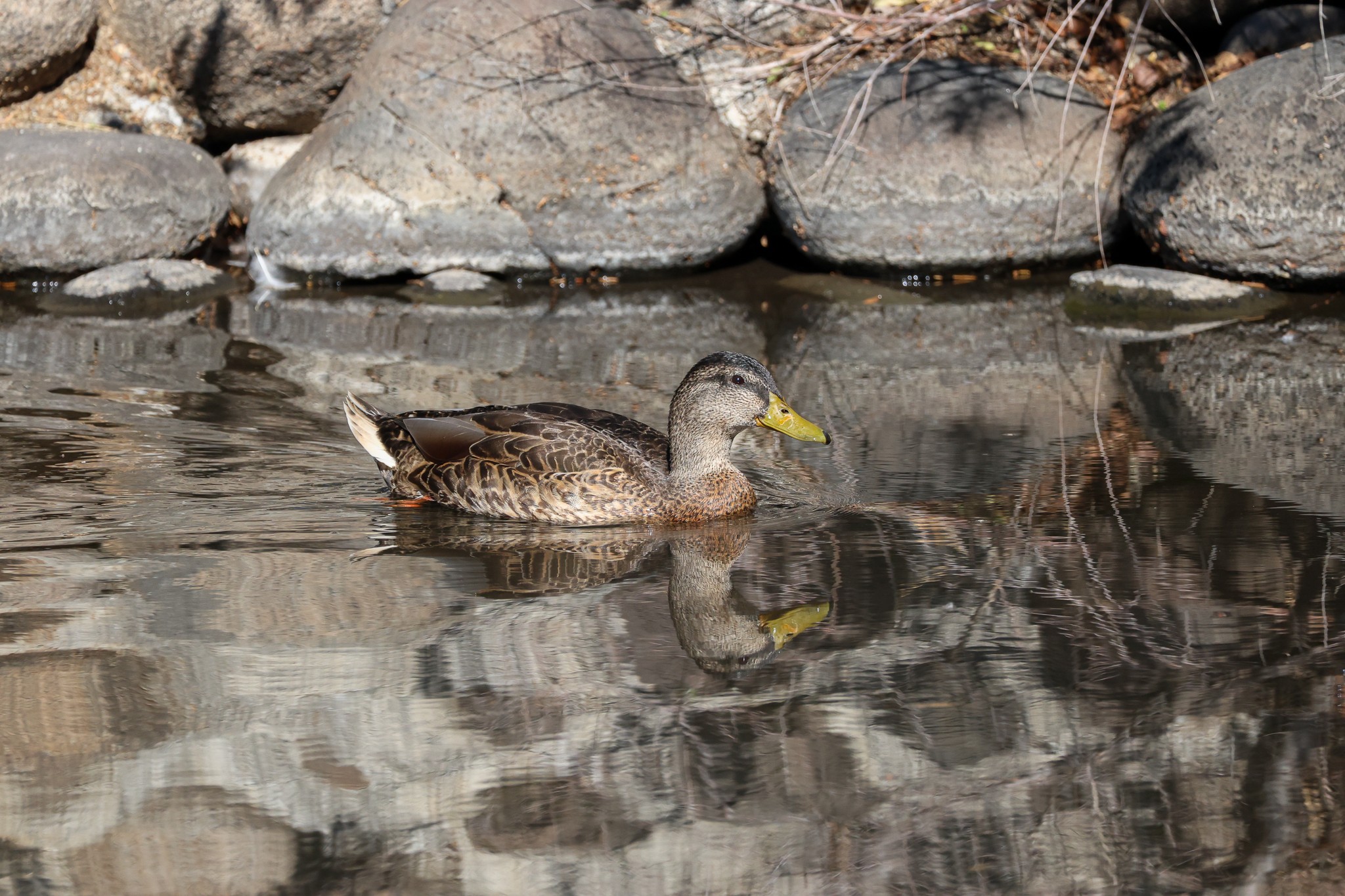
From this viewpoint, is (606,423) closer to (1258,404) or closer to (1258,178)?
(1258,404)

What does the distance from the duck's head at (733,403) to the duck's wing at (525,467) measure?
0.28m

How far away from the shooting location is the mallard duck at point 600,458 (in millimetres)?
6305

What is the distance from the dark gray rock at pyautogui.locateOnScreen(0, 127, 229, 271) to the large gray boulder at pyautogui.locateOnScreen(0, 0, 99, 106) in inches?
30.4

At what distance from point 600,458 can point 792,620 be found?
149cm

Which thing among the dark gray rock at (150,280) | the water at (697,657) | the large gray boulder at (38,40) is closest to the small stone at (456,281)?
the dark gray rock at (150,280)

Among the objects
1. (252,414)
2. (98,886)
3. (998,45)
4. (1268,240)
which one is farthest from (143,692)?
(998,45)

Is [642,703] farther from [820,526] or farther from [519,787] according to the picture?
[820,526]

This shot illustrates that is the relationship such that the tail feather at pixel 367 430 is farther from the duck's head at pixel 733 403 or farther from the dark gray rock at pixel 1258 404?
the dark gray rock at pixel 1258 404

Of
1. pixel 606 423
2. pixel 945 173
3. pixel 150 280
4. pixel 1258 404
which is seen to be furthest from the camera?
pixel 945 173

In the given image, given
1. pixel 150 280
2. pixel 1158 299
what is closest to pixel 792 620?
pixel 1158 299

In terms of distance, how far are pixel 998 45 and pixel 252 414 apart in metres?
7.52

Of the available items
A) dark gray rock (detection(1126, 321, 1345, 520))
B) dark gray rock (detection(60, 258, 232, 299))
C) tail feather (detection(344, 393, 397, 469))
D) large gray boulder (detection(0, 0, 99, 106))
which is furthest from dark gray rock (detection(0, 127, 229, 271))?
dark gray rock (detection(1126, 321, 1345, 520))

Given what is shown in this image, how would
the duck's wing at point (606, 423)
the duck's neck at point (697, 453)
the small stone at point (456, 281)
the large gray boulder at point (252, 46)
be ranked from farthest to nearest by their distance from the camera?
the large gray boulder at point (252, 46) → the small stone at point (456, 281) → the duck's wing at point (606, 423) → the duck's neck at point (697, 453)

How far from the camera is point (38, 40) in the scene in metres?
12.2
